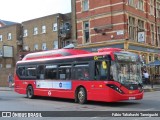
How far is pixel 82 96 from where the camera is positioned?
59.5 ft

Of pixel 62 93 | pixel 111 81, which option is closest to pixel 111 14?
pixel 62 93

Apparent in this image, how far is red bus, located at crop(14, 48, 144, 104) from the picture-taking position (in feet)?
54.8

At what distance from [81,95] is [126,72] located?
280cm

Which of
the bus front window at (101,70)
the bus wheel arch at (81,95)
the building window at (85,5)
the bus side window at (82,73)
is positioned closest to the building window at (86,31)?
the building window at (85,5)

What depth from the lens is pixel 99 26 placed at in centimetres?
3788

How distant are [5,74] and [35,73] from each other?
848 inches

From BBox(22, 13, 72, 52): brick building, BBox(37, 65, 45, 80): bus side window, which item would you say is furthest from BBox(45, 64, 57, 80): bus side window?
BBox(22, 13, 72, 52): brick building

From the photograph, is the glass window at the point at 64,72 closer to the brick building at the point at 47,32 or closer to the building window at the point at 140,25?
the building window at the point at 140,25

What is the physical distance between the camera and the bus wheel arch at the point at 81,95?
18016mm

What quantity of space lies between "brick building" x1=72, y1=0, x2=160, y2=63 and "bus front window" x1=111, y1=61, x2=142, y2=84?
56.6 ft

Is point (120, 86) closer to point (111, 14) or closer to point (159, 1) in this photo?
point (111, 14)

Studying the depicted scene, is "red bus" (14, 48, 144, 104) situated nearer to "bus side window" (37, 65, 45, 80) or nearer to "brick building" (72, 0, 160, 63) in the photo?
"bus side window" (37, 65, 45, 80)

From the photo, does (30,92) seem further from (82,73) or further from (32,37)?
(32,37)

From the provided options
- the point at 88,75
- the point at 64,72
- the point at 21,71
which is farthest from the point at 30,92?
the point at 88,75
